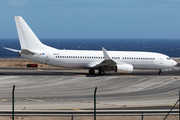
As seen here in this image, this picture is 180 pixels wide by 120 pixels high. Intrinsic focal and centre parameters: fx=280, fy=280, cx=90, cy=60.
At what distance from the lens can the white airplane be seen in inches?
1681

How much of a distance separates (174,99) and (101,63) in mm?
17271

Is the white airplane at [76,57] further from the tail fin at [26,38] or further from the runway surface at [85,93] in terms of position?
the runway surface at [85,93]

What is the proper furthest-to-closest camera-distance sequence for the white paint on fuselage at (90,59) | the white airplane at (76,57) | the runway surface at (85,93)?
the white paint on fuselage at (90,59)
the white airplane at (76,57)
the runway surface at (85,93)

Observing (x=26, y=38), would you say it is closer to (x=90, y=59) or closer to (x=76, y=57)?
(x=76, y=57)

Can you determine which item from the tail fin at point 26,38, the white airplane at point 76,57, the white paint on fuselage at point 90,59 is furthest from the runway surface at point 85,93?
the tail fin at point 26,38

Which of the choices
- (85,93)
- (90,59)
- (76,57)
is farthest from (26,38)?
(85,93)

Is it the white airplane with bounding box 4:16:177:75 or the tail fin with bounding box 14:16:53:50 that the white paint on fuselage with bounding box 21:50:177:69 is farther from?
the tail fin with bounding box 14:16:53:50

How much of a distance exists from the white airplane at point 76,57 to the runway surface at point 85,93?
339 cm

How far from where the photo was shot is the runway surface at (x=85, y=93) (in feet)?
78.2

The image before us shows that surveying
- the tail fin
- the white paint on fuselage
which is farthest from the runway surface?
the tail fin

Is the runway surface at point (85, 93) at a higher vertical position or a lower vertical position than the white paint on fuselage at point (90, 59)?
lower

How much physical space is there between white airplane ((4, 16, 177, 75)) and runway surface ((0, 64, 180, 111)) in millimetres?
3395

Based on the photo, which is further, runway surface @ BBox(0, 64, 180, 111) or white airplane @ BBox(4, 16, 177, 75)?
white airplane @ BBox(4, 16, 177, 75)

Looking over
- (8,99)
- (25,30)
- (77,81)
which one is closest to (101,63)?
(77,81)
